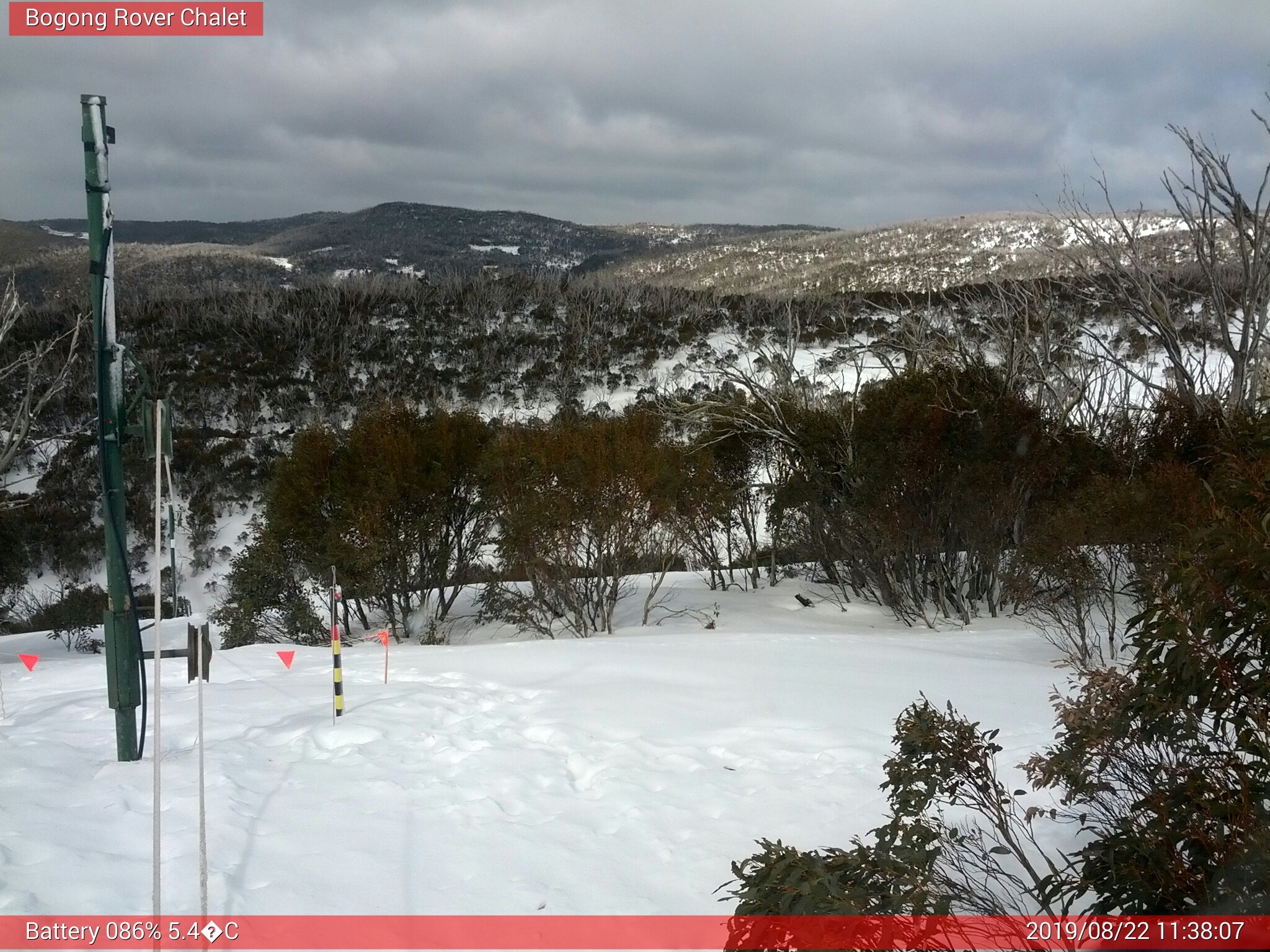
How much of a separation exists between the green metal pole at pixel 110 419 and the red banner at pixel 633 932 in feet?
6.06

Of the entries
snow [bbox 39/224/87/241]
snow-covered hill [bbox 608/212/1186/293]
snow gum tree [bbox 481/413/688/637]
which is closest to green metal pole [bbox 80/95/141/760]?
snow gum tree [bbox 481/413/688/637]

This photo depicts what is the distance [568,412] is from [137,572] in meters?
13.7

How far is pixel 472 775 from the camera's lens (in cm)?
544

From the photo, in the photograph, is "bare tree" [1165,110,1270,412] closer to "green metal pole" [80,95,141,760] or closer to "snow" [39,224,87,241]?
"green metal pole" [80,95,141,760]

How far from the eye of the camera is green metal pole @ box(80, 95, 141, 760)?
4.62 meters

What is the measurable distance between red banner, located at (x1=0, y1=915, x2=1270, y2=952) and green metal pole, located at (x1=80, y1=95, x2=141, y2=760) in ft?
6.06

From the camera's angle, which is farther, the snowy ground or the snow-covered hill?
the snow-covered hill

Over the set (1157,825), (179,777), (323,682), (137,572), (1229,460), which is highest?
(1229,460)

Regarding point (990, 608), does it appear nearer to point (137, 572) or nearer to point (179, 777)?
point (179, 777)

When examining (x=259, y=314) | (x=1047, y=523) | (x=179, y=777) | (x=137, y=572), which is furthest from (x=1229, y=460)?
(x=259, y=314)

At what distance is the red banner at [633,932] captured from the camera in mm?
2369

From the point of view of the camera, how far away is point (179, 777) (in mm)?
4691

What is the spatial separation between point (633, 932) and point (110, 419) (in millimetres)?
3714

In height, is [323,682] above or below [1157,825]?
→ below
